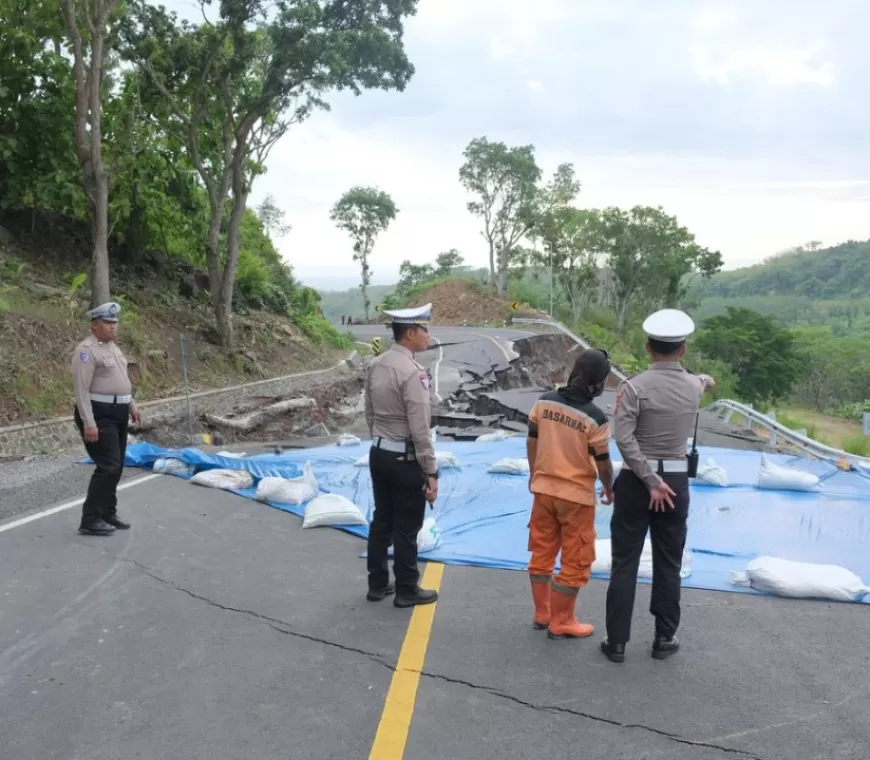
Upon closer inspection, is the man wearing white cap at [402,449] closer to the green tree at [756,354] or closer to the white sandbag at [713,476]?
the white sandbag at [713,476]

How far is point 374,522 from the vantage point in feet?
15.7

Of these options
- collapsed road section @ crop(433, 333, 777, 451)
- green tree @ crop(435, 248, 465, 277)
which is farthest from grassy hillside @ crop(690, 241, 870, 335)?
collapsed road section @ crop(433, 333, 777, 451)

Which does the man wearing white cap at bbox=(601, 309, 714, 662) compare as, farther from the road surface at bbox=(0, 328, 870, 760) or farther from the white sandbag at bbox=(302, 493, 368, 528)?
the white sandbag at bbox=(302, 493, 368, 528)

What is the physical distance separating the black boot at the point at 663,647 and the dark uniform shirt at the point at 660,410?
0.95 metres

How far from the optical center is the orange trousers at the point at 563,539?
4.11 metres

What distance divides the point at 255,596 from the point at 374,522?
98 cm

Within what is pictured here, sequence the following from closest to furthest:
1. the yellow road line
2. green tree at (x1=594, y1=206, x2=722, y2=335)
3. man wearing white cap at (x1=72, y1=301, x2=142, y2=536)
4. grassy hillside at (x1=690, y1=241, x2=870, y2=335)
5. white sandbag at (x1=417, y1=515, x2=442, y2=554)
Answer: the yellow road line → white sandbag at (x1=417, y1=515, x2=442, y2=554) → man wearing white cap at (x1=72, y1=301, x2=142, y2=536) → green tree at (x1=594, y1=206, x2=722, y2=335) → grassy hillside at (x1=690, y1=241, x2=870, y2=335)

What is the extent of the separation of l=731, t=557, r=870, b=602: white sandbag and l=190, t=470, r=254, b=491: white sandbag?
5.25 m

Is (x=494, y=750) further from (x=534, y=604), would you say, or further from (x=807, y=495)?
(x=807, y=495)

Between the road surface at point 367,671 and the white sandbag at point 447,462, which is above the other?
the road surface at point 367,671

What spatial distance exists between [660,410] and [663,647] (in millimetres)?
1307

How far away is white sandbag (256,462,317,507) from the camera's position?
7363 mm

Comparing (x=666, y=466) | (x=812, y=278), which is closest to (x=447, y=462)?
(x=666, y=466)

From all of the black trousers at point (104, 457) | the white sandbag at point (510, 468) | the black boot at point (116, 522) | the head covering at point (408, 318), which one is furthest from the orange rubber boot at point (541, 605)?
the white sandbag at point (510, 468)
